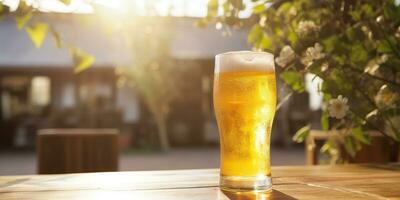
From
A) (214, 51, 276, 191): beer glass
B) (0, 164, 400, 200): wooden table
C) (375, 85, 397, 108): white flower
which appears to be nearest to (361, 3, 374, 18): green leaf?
(375, 85, 397, 108): white flower

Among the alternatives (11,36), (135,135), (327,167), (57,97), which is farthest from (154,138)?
(327,167)

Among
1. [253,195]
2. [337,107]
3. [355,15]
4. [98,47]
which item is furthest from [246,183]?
[98,47]

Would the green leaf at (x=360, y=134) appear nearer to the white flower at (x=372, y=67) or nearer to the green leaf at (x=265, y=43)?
the white flower at (x=372, y=67)

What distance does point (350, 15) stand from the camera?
1457 millimetres

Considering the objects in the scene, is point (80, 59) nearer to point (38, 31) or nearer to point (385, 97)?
point (38, 31)

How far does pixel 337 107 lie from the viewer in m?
1.10

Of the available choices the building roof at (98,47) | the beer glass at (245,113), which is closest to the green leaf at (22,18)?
the beer glass at (245,113)

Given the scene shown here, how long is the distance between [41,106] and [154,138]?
10.4 feet

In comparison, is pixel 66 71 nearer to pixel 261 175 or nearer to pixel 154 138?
pixel 154 138

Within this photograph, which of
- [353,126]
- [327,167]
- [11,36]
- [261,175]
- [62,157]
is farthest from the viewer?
[11,36]

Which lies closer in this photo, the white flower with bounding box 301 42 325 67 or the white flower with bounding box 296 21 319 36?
the white flower with bounding box 301 42 325 67

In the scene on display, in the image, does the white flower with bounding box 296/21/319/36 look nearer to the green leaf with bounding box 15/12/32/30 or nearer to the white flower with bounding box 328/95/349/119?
Result: the white flower with bounding box 328/95/349/119

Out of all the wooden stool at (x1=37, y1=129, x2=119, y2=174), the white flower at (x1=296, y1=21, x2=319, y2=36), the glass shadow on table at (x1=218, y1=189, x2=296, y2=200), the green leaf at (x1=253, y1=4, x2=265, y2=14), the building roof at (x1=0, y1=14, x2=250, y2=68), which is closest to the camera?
the glass shadow on table at (x1=218, y1=189, x2=296, y2=200)

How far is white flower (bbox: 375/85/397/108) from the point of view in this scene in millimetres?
1163
